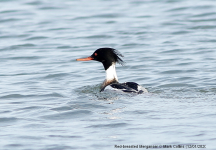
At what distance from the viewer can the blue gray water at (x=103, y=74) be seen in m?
5.96

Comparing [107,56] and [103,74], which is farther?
[103,74]

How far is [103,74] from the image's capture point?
11.0 meters

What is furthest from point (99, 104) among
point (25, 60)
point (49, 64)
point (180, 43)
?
point (180, 43)

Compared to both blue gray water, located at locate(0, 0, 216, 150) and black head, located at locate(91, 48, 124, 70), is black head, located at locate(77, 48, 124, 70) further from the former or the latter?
blue gray water, located at locate(0, 0, 216, 150)

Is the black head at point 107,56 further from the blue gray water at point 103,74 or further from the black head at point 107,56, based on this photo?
the blue gray water at point 103,74

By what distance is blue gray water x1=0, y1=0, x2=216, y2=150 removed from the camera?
5.96m

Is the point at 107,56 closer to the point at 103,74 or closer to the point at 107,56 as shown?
the point at 107,56

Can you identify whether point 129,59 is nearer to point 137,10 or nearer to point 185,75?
point 185,75

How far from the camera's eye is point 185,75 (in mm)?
10469

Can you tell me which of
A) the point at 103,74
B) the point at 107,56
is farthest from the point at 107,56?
the point at 103,74

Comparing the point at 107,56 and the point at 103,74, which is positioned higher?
the point at 107,56

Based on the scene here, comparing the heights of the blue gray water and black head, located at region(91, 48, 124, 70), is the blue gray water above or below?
below

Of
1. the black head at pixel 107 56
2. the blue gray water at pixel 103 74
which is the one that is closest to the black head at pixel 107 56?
the black head at pixel 107 56

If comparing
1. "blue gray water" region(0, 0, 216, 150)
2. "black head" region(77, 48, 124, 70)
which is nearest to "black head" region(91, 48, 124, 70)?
"black head" region(77, 48, 124, 70)
